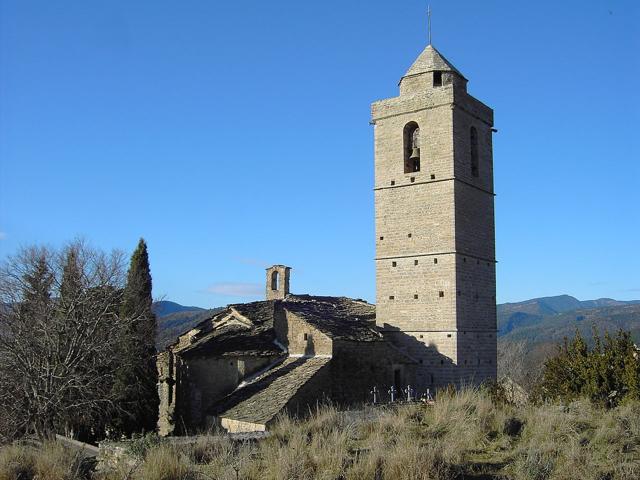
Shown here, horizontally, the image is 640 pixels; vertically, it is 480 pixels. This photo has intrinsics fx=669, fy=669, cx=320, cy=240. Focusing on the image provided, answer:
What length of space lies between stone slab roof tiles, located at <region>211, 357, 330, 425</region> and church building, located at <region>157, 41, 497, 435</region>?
2.9 inches

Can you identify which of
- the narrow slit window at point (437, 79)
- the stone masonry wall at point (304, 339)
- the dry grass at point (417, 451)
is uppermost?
the narrow slit window at point (437, 79)

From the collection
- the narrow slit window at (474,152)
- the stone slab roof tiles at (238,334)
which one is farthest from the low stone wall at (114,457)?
the narrow slit window at (474,152)

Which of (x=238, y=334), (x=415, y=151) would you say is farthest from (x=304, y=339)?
(x=415, y=151)

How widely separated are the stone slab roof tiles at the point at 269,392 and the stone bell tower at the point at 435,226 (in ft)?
14.0

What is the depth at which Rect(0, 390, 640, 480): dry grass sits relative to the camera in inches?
370

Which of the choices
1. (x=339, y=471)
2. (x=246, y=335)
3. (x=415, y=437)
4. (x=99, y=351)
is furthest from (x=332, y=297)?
(x=339, y=471)

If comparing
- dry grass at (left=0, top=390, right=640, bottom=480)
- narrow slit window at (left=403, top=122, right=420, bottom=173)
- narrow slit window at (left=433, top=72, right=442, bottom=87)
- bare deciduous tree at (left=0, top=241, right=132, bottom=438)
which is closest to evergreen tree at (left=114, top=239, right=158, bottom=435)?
bare deciduous tree at (left=0, top=241, right=132, bottom=438)

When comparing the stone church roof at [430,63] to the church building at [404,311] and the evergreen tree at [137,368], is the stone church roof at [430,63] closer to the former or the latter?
the church building at [404,311]

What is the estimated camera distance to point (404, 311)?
24.3 m

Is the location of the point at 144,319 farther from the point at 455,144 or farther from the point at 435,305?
the point at 455,144

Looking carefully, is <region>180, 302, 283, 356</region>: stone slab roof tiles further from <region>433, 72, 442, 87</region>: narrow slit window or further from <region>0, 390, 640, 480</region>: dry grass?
<region>433, 72, 442, 87</region>: narrow slit window

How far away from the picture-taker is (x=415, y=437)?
11.5 m

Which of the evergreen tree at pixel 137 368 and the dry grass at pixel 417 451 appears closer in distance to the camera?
the dry grass at pixel 417 451

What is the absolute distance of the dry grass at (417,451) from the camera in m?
9.39
